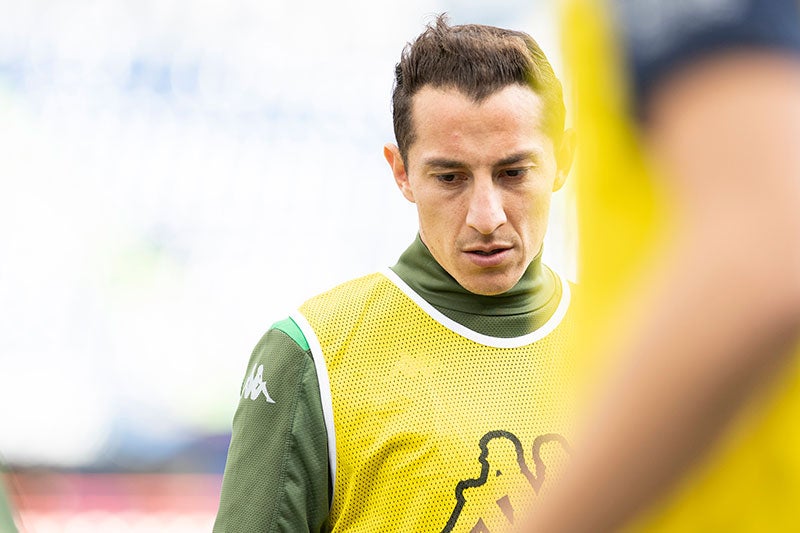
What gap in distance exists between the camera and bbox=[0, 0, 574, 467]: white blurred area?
6301mm

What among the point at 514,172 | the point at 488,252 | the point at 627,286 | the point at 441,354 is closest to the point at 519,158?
the point at 514,172

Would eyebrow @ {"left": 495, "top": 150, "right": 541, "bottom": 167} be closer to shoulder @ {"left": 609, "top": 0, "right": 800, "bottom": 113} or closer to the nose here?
the nose

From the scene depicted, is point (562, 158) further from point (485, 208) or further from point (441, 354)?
point (441, 354)

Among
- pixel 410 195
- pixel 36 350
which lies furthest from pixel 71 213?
pixel 410 195

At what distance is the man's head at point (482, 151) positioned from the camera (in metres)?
1.46

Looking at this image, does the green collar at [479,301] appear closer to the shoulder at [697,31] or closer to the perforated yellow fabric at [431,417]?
the perforated yellow fabric at [431,417]

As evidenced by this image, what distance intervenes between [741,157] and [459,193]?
0.99 meters

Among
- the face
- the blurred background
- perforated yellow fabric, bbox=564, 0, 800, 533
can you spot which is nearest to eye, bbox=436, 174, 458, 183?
the face

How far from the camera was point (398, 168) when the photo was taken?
1.62m

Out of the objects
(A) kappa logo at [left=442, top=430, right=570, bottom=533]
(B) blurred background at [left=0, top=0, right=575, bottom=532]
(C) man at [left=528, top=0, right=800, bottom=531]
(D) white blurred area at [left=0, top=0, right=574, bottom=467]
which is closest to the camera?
(C) man at [left=528, top=0, right=800, bottom=531]

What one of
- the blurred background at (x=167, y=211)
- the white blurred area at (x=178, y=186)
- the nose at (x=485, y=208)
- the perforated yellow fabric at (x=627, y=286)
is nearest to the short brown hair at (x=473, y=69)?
the nose at (x=485, y=208)

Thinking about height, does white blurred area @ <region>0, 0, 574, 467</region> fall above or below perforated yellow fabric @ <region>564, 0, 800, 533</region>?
above

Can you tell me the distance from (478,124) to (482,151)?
0.05 m

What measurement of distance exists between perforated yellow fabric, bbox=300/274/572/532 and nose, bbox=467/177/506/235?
185 millimetres
